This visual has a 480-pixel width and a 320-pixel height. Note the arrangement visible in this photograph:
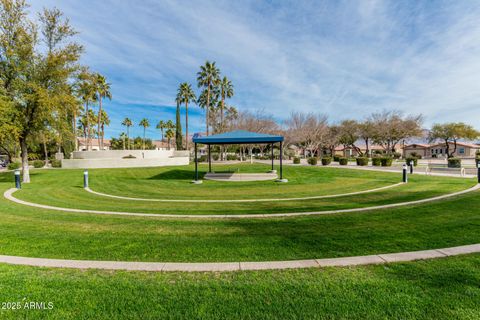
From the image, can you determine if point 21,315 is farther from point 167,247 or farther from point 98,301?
point 167,247

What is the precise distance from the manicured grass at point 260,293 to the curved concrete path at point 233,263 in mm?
147

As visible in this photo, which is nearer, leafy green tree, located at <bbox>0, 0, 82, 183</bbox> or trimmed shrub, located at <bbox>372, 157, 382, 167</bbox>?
→ leafy green tree, located at <bbox>0, 0, 82, 183</bbox>

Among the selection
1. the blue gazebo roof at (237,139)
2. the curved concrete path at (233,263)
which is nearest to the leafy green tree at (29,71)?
the blue gazebo roof at (237,139)

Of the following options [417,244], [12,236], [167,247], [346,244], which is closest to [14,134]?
[12,236]

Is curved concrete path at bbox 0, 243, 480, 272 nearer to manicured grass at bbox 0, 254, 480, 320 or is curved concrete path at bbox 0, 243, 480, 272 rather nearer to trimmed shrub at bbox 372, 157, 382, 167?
manicured grass at bbox 0, 254, 480, 320

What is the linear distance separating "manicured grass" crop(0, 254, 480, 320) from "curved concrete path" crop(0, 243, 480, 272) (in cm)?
15

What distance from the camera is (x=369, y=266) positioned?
10.7 feet

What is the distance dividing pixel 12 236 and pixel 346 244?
6878 mm

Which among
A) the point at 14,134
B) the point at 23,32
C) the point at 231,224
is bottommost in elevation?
the point at 231,224

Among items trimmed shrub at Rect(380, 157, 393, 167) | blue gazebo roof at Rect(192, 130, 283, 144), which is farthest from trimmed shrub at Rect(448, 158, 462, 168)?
blue gazebo roof at Rect(192, 130, 283, 144)

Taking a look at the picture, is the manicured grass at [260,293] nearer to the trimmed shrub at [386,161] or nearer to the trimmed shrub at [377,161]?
the trimmed shrub at [386,161]

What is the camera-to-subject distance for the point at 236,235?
4746 mm

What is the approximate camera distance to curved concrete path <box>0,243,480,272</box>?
330cm

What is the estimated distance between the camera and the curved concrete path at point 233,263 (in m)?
3.30
